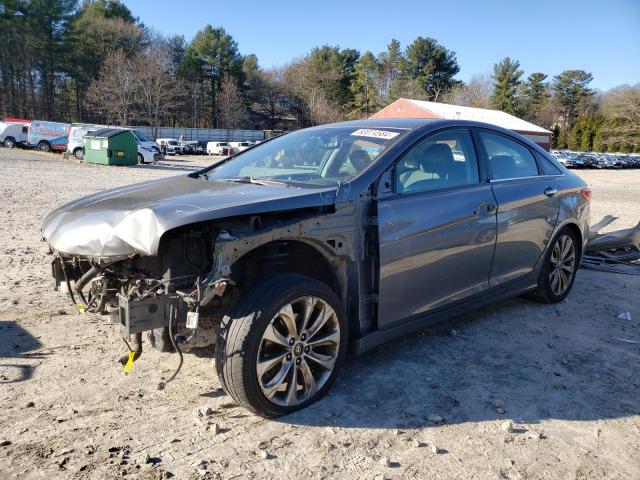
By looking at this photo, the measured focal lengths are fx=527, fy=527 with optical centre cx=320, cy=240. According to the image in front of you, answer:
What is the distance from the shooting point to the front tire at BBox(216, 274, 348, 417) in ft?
9.23

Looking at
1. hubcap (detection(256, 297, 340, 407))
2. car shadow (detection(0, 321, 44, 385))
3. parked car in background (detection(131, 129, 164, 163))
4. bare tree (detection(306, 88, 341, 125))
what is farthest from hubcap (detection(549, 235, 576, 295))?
bare tree (detection(306, 88, 341, 125))

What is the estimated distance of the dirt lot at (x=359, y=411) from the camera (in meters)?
2.65

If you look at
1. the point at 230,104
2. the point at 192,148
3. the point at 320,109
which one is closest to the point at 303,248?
the point at 192,148

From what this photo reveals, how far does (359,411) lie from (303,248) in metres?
1.03

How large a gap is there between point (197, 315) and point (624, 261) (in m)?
6.74

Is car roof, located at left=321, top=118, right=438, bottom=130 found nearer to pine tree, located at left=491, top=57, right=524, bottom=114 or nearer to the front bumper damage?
the front bumper damage

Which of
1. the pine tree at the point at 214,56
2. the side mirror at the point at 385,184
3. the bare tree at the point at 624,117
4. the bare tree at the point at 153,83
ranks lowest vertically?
the side mirror at the point at 385,184

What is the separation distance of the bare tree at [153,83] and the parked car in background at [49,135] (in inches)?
858

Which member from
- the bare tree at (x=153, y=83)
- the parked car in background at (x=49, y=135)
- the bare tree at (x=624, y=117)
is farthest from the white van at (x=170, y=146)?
the bare tree at (x=624, y=117)

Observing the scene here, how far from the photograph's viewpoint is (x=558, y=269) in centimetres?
519

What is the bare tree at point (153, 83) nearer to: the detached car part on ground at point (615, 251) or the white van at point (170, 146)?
the white van at point (170, 146)

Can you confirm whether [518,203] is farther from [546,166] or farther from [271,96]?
[271,96]

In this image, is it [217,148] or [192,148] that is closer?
[217,148]

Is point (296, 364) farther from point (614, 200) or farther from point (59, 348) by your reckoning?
point (614, 200)
